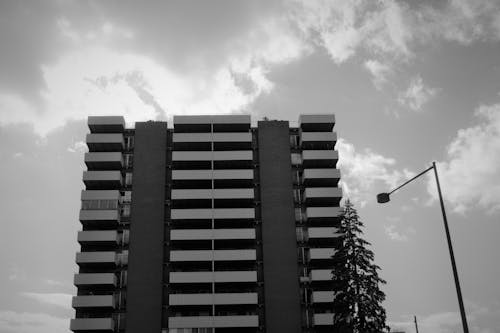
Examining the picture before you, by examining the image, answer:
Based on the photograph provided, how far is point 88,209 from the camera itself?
69.6 meters

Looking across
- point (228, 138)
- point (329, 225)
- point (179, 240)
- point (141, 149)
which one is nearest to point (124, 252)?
point (179, 240)

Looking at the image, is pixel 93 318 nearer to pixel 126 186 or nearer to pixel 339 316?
pixel 126 186

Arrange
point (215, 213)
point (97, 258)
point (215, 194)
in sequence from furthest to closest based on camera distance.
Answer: point (215, 194) < point (215, 213) < point (97, 258)

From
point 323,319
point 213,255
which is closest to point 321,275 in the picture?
point 323,319

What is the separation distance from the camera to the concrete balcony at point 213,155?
72.6 m

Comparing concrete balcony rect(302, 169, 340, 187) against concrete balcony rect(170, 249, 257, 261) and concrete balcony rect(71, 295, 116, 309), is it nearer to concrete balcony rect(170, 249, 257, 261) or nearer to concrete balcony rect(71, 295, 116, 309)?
concrete balcony rect(170, 249, 257, 261)

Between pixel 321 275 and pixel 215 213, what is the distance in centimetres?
1636

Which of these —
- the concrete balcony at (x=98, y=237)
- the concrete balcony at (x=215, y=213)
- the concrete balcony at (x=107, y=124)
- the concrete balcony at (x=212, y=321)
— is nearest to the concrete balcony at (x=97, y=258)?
the concrete balcony at (x=98, y=237)

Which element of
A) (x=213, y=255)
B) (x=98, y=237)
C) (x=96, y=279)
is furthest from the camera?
(x=98, y=237)

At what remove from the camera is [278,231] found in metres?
68.6

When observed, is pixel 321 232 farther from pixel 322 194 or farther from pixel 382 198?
pixel 382 198

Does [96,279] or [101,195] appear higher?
[101,195]

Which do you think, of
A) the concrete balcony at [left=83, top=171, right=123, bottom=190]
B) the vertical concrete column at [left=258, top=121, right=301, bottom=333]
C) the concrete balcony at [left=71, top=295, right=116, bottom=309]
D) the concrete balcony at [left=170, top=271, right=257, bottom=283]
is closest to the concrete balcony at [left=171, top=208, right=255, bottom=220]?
the vertical concrete column at [left=258, top=121, right=301, bottom=333]

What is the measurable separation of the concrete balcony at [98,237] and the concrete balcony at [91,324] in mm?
10040
